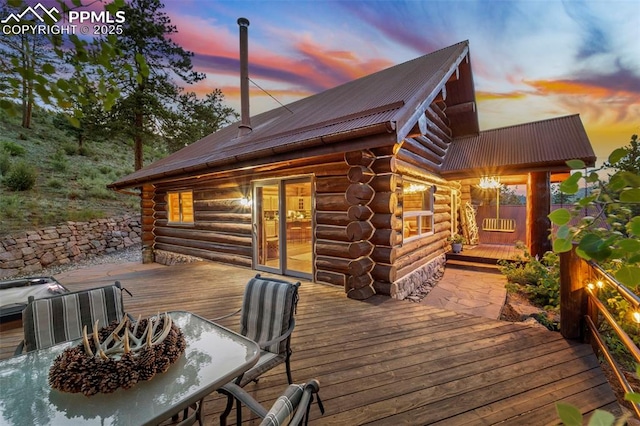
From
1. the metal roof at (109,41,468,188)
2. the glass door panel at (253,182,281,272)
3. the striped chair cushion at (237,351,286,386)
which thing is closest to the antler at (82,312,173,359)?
the striped chair cushion at (237,351,286,386)

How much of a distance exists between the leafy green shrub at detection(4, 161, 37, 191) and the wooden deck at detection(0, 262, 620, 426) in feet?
36.4

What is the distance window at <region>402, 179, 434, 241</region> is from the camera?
6.01 metres

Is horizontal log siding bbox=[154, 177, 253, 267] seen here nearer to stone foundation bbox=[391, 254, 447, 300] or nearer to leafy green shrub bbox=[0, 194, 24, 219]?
stone foundation bbox=[391, 254, 447, 300]

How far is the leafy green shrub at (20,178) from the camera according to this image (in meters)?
10.5

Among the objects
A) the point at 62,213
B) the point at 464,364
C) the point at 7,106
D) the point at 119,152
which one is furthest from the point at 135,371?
the point at 119,152

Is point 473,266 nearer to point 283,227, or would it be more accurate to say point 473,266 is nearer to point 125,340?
point 283,227

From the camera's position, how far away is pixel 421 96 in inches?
177

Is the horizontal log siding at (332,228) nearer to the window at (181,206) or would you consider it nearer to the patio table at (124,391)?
the patio table at (124,391)

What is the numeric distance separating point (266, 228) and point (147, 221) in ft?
18.2

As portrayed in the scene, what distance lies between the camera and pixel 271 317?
2.33 meters

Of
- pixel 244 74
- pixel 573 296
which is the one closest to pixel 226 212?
pixel 244 74

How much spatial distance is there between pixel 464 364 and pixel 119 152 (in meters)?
23.1

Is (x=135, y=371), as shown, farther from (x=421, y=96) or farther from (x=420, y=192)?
(x=420, y=192)

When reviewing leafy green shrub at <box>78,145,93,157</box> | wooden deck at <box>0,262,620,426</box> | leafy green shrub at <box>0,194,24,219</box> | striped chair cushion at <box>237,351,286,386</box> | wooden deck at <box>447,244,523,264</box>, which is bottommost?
wooden deck at <box>0,262,620,426</box>
